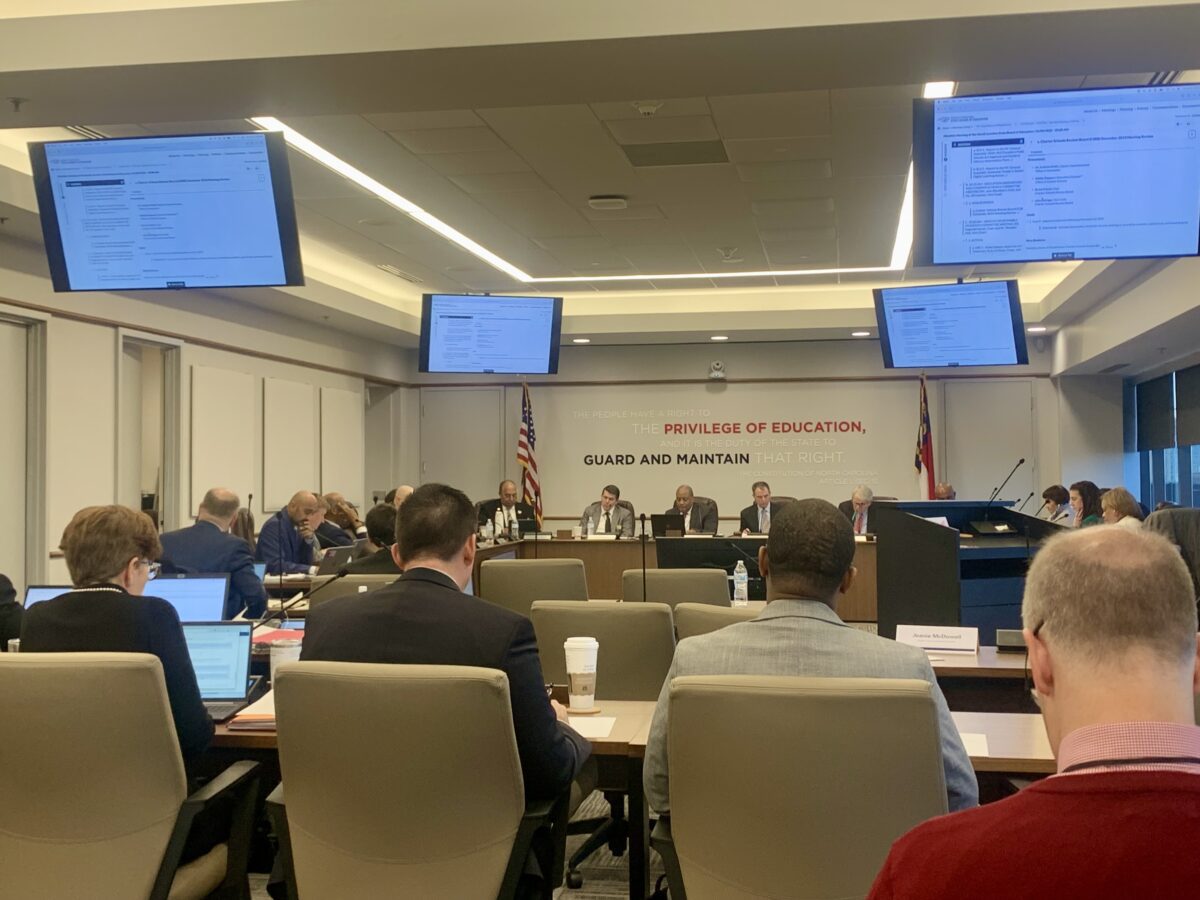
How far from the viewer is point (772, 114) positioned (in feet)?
18.7

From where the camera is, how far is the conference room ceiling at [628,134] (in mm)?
3869

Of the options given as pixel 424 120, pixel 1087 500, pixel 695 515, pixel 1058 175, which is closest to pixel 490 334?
Answer: pixel 424 120

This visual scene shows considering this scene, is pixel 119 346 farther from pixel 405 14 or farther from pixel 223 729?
pixel 223 729

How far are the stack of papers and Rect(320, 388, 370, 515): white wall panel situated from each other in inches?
314

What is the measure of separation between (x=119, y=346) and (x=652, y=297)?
592 cm

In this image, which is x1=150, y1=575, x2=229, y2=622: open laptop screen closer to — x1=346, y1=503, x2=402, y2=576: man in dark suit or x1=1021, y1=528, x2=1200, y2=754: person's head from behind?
x1=346, y1=503, x2=402, y2=576: man in dark suit

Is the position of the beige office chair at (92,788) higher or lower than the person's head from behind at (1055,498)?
lower

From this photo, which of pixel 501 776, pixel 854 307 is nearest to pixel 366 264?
pixel 854 307

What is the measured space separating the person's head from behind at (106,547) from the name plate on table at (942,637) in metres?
2.52

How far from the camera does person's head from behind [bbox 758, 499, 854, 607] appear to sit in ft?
7.62

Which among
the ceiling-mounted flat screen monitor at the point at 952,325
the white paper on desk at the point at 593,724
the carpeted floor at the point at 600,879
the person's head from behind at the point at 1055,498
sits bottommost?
the carpeted floor at the point at 600,879

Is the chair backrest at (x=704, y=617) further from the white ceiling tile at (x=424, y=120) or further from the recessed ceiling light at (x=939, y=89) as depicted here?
the recessed ceiling light at (x=939, y=89)

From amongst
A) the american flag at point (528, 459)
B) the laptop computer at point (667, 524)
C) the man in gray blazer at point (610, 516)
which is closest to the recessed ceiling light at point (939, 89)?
the laptop computer at point (667, 524)

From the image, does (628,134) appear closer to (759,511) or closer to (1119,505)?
(1119,505)
